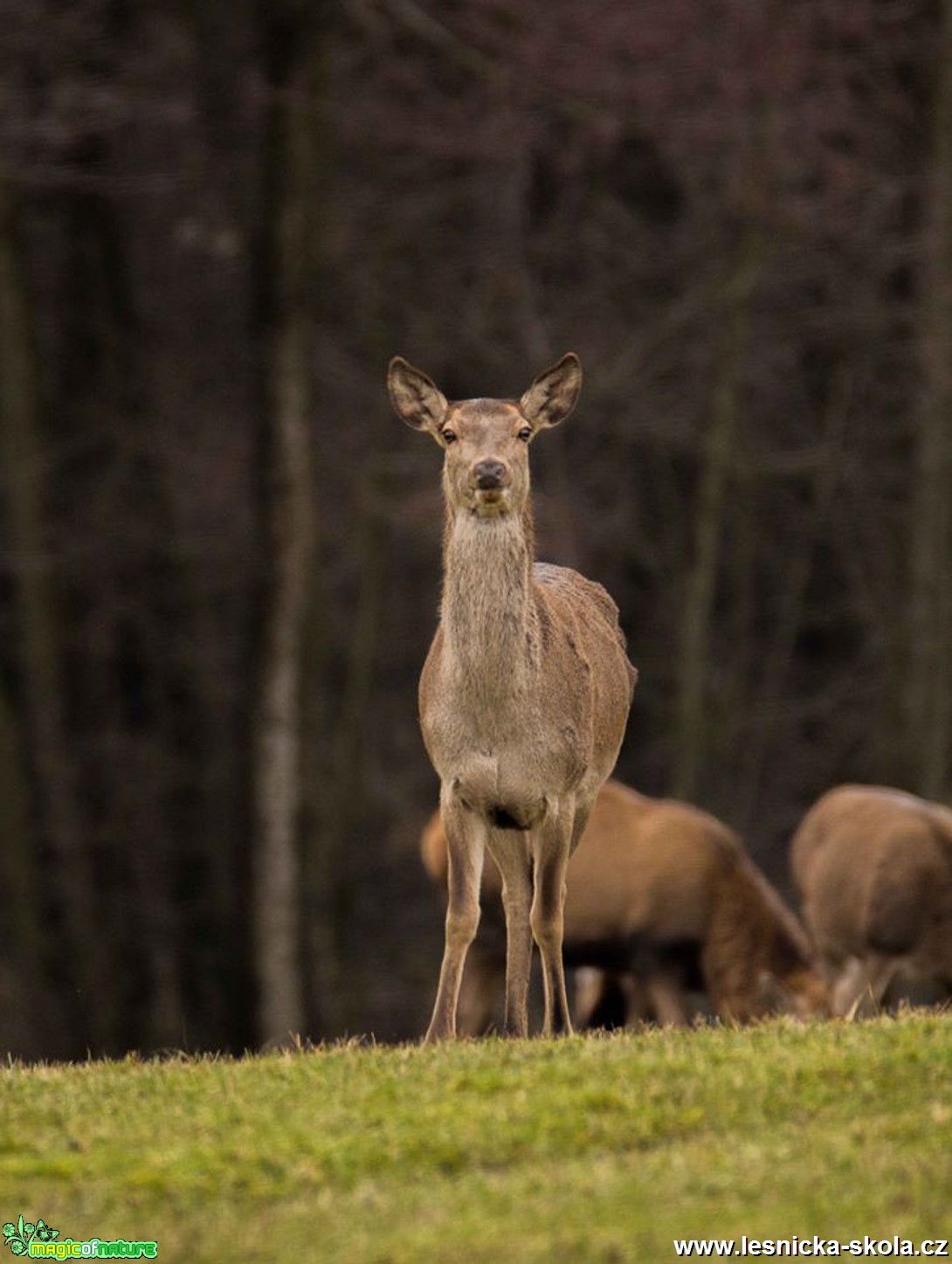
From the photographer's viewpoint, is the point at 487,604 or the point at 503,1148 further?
the point at 487,604

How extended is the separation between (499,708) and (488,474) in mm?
891

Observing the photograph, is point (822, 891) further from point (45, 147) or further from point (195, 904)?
point (195, 904)

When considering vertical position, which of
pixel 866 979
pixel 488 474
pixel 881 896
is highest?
pixel 488 474

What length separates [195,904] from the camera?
92.2 feet

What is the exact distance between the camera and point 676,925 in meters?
18.2

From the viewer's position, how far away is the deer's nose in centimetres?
1101

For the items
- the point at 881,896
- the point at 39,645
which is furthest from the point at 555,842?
the point at 39,645

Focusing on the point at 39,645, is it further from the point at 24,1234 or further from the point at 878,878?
the point at 24,1234

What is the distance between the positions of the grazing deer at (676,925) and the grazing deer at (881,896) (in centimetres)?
31

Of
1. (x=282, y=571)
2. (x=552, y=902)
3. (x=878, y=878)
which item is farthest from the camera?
(x=282, y=571)

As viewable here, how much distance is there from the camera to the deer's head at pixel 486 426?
11.1m

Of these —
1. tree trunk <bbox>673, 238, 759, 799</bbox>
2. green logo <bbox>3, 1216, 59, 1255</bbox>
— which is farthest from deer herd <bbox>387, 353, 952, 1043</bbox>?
tree trunk <bbox>673, 238, 759, 799</bbox>

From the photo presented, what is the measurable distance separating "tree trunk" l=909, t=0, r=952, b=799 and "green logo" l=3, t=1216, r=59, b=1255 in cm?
1702

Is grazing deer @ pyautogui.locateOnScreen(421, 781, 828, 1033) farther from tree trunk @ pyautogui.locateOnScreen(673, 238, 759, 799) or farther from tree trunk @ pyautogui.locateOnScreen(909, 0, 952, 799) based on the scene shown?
tree trunk @ pyautogui.locateOnScreen(673, 238, 759, 799)
